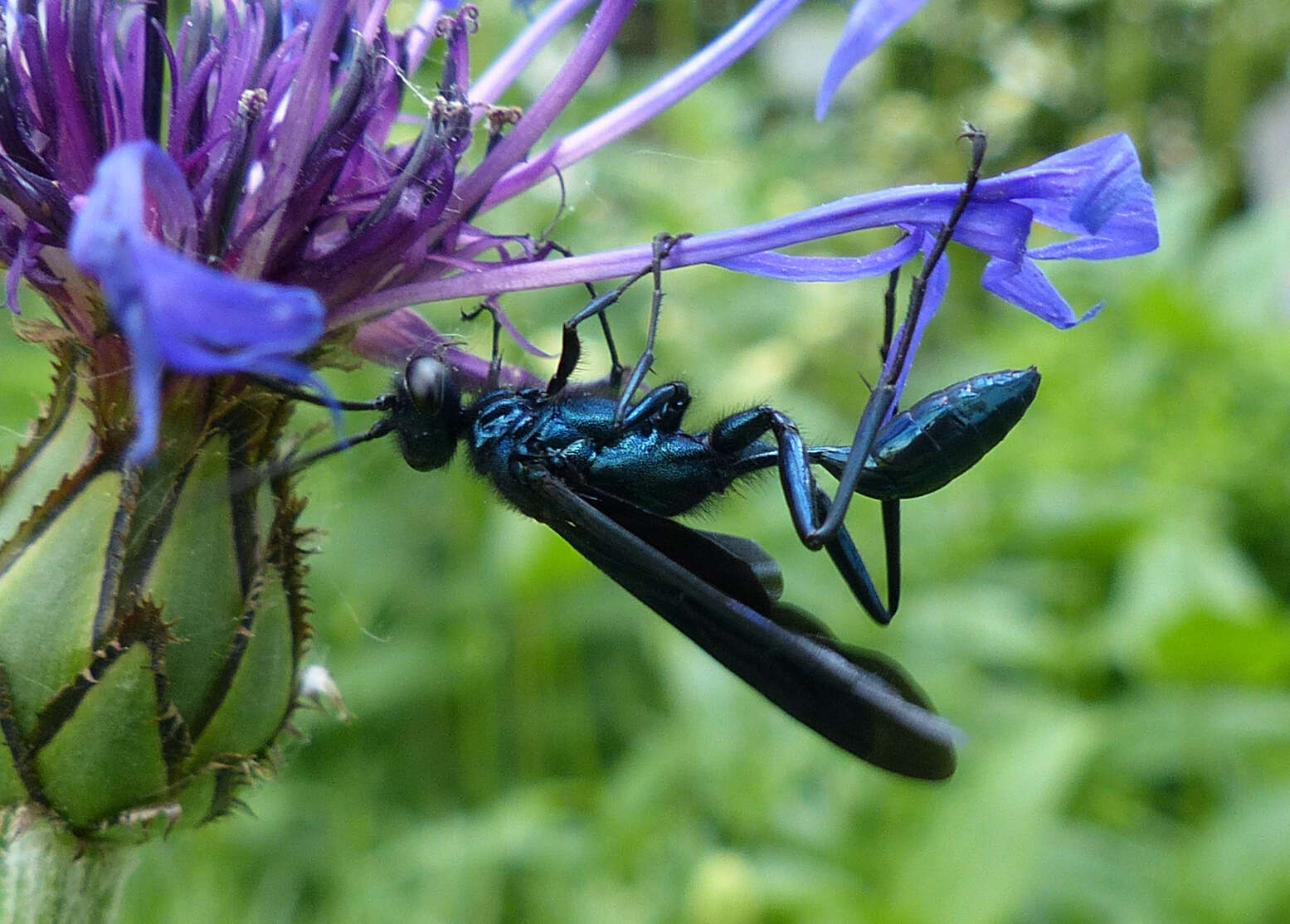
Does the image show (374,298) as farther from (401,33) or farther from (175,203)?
(401,33)

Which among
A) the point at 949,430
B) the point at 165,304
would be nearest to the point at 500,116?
the point at 949,430

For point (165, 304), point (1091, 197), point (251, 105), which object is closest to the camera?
point (165, 304)

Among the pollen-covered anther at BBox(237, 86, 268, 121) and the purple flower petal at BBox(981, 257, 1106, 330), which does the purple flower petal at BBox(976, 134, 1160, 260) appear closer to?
the purple flower petal at BBox(981, 257, 1106, 330)

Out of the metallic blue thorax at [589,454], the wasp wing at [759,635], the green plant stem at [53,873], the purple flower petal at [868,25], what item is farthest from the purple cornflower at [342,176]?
the green plant stem at [53,873]

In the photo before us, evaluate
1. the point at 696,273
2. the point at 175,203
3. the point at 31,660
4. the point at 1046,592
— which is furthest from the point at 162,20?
the point at 1046,592

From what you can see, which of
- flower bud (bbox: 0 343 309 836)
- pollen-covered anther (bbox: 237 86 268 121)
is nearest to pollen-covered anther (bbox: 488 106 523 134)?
pollen-covered anther (bbox: 237 86 268 121)

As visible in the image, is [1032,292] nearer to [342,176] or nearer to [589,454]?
[589,454]
